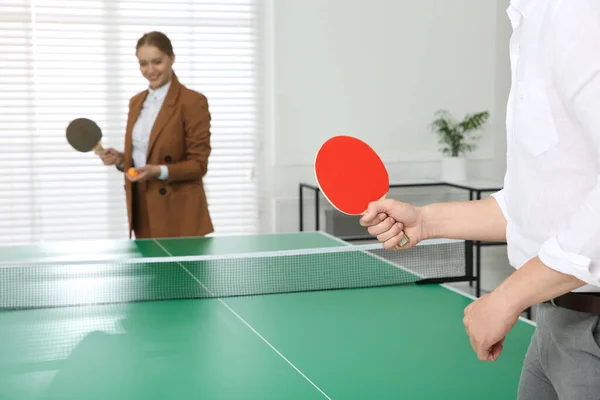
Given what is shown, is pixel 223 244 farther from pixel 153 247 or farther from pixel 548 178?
pixel 548 178

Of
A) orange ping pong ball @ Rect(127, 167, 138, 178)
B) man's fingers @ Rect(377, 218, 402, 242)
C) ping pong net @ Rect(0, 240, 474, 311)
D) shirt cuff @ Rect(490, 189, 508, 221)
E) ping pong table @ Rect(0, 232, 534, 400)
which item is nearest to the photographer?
shirt cuff @ Rect(490, 189, 508, 221)

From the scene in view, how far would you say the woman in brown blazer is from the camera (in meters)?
4.13

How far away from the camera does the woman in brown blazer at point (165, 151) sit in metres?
4.13

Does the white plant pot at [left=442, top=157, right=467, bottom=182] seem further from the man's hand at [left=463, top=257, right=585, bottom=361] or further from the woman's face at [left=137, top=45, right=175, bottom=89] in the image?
the man's hand at [left=463, top=257, right=585, bottom=361]

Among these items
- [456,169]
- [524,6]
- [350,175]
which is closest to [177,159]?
[456,169]

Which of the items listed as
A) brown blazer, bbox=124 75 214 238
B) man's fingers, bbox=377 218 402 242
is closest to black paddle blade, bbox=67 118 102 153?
brown blazer, bbox=124 75 214 238

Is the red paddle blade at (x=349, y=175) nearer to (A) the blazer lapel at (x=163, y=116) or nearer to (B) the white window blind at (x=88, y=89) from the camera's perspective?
(A) the blazer lapel at (x=163, y=116)

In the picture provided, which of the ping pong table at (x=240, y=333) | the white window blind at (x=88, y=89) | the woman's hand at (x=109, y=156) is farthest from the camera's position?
the white window blind at (x=88, y=89)

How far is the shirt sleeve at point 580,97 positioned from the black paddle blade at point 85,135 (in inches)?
135

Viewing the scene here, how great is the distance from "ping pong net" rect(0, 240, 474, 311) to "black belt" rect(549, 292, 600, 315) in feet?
5.58

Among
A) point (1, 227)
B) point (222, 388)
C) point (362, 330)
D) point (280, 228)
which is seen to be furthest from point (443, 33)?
point (222, 388)

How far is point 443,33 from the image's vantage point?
607cm

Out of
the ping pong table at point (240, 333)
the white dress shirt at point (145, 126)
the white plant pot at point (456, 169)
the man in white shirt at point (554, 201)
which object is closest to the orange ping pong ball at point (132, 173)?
the white dress shirt at point (145, 126)

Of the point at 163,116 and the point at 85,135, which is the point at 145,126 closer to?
the point at 163,116
